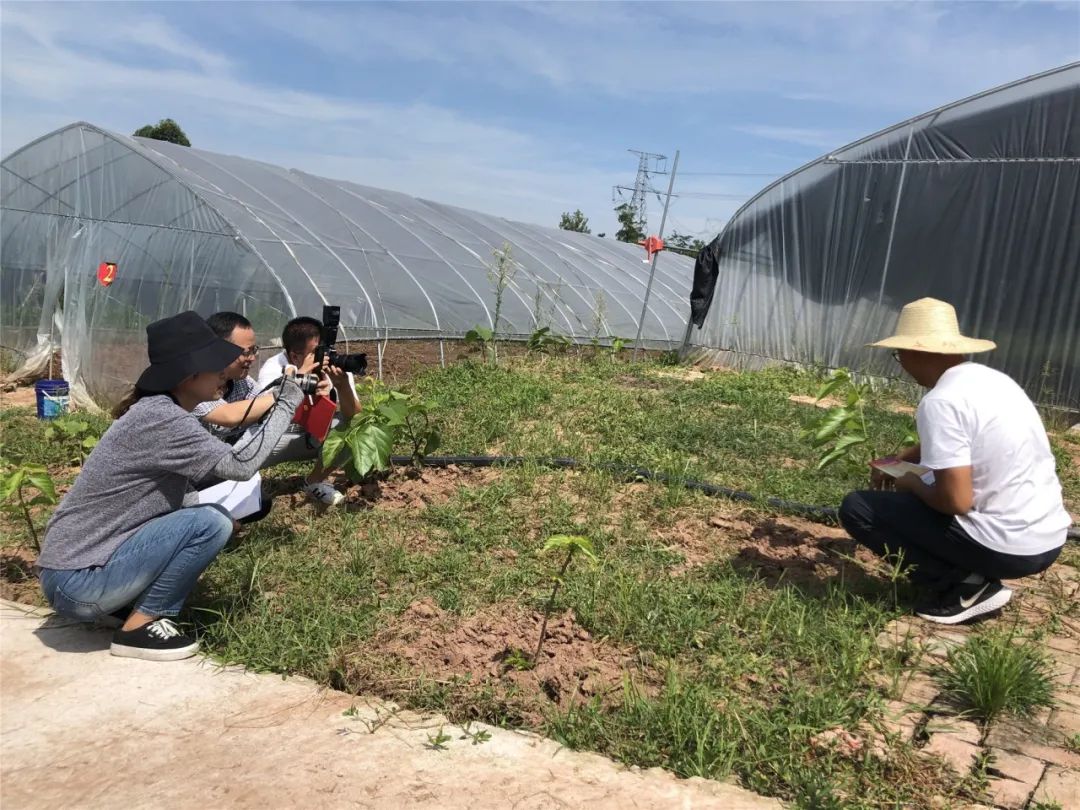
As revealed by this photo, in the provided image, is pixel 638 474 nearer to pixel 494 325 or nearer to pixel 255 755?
pixel 255 755

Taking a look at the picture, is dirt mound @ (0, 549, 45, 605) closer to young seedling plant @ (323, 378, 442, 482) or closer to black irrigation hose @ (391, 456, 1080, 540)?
young seedling plant @ (323, 378, 442, 482)

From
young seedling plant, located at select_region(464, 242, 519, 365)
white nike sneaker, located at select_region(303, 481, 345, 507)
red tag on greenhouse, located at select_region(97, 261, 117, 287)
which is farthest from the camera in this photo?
young seedling plant, located at select_region(464, 242, 519, 365)

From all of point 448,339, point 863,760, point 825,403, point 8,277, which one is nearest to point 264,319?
point 448,339

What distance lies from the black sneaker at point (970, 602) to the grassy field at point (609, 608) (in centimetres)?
17

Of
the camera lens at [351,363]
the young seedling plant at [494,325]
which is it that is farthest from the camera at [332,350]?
the young seedling plant at [494,325]

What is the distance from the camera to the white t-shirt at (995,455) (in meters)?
3.04

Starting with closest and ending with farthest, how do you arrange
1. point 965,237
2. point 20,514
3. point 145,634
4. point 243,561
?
point 145,634
point 243,561
point 20,514
point 965,237

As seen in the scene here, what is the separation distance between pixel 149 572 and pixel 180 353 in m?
0.80

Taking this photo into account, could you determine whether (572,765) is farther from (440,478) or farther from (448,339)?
(448,339)

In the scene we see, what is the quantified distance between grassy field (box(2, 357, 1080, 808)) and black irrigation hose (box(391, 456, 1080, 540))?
81mm

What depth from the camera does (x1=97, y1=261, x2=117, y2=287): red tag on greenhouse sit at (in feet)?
29.9

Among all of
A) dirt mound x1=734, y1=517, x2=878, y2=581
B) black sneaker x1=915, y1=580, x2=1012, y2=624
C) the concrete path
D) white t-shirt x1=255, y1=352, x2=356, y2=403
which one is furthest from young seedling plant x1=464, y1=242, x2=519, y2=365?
the concrete path

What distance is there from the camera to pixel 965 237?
9.13 meters

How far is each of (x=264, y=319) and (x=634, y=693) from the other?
6852 millimetres
